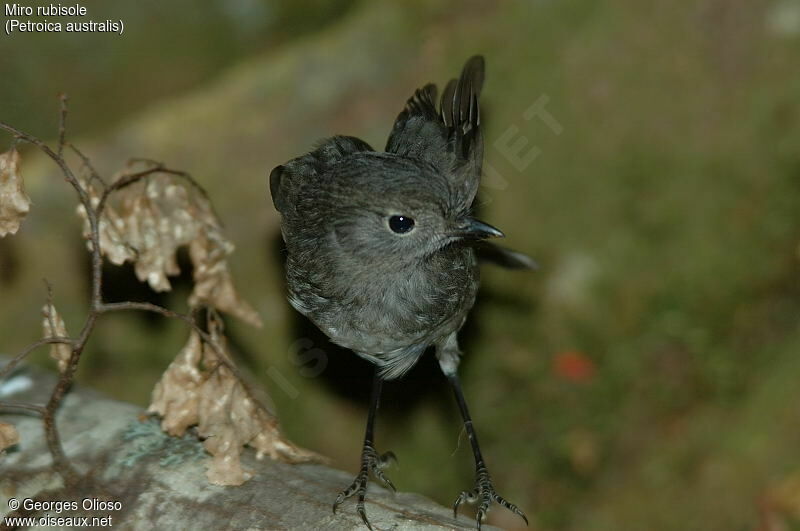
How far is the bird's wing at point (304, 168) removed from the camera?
4230 mm

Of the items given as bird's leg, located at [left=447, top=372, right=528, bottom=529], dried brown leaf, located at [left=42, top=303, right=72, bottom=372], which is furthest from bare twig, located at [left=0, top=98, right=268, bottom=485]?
bird's leg, located at [left=447, top=372, right=528, bottom=529]

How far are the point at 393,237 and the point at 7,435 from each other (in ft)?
5.81

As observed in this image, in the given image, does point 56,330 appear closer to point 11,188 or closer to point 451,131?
point 11,188

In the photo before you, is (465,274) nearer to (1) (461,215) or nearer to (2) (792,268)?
(1) (461,215)

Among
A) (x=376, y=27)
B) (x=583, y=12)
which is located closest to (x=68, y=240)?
(x=376, y=27)

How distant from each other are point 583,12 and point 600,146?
0.92 m

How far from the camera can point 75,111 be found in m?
6.29

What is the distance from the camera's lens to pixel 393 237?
3775mm

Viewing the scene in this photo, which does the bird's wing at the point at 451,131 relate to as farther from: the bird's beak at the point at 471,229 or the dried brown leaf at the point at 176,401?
the dried brown leaf at the point at 176,401

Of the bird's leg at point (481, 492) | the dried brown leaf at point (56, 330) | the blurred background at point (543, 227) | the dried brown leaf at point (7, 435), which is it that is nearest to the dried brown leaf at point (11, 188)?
the dried brown leaf at point (56, 330)

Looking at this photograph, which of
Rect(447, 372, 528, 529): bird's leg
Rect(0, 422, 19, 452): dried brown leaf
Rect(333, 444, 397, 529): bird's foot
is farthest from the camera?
Rect(447, 372, 528, 529): bird's leg

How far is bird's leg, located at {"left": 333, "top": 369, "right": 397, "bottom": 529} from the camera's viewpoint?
331 centimetres

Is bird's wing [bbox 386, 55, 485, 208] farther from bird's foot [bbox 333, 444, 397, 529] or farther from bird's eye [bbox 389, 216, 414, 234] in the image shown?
bird's foot [bbox 333, 444, 397, 529]

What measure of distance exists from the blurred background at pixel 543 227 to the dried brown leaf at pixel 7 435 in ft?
7.37
